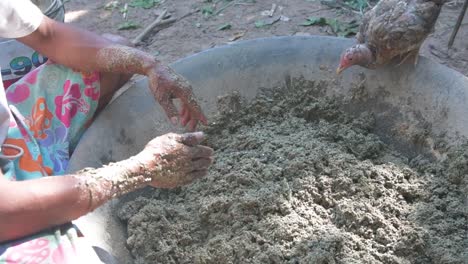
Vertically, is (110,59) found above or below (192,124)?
above

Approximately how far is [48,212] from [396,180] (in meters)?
1.00

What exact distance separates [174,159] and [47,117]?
1.84ft

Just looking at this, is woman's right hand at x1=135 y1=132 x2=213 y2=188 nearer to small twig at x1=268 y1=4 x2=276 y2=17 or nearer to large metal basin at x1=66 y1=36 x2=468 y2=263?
large metal basin at x1=66 y1=36 x2=468 y2=263

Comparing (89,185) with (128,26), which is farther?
(128,26)

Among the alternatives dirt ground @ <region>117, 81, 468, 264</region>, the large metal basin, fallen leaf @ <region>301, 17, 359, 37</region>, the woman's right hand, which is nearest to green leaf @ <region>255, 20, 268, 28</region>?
fallen leaf @ <region>301, 17, 359, 37</region>

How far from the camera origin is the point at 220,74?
2012 millimetres

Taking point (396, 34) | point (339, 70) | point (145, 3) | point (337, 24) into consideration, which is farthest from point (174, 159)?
point (145, 3)

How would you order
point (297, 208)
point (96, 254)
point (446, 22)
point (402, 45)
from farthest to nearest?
point (446, 22) < point (402, 45) < point (297, 208) < point (96, 254)

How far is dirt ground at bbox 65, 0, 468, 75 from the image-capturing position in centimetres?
306

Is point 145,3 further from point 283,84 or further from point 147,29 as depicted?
point 283,84

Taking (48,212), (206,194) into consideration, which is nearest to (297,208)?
(206,194)

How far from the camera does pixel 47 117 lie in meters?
1.84

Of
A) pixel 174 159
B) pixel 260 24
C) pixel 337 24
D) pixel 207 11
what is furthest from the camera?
pixel 207 11

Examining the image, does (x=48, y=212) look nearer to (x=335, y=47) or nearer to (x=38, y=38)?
(x=38, y=38)
